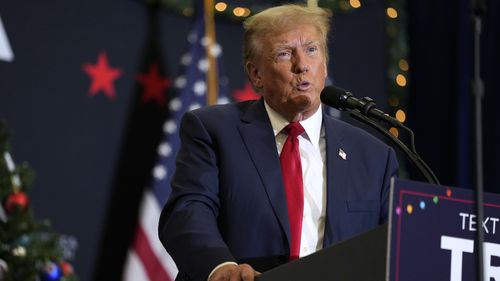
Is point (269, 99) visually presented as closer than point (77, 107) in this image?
Yes

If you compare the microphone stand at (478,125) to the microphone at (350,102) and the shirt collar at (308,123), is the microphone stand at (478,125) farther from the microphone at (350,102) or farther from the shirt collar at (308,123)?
the shirt collar at (308,123)

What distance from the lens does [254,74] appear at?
2910 millimetres

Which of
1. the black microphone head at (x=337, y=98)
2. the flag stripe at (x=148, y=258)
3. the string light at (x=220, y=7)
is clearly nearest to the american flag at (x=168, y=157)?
the flag stripe at (x=148, y=258)

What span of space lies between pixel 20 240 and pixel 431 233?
8.65ft

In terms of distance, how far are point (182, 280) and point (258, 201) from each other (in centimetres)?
32

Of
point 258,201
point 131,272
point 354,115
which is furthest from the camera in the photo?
point 131,272

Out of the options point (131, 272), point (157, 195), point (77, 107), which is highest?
point (77, 107)

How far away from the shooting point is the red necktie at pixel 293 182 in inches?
100

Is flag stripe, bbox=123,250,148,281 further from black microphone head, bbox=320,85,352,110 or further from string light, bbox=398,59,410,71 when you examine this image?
black microphone head, bbox=320,85,352,110

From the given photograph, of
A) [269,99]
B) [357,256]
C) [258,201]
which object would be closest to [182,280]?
[258,201]

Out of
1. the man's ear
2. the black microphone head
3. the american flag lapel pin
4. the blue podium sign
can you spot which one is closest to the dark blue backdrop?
the man's ear

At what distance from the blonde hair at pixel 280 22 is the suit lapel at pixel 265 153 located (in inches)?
8.1

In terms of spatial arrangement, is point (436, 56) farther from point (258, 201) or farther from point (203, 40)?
point (258, 201)

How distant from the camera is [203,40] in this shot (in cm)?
533
